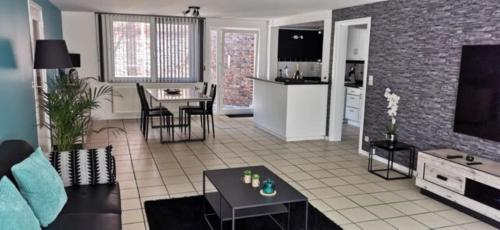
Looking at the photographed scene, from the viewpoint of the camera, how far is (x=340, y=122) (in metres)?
6.38

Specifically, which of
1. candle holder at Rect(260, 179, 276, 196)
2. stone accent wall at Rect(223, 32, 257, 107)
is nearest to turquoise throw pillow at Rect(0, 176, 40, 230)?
candle holder at Rect(260, 179, 276, 196)

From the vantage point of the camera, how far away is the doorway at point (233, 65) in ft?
28.3

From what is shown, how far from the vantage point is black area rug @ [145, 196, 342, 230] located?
3113 millimetres

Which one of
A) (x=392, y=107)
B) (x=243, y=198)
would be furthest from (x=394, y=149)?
(x=243, y=198)

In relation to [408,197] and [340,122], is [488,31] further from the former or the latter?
[340,122]

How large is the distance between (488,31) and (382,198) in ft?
6.20

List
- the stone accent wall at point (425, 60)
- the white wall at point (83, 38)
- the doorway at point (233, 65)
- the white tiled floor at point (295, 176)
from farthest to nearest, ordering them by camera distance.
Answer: the doorway at point (233, 65)
the white wall at point (83, 38)
the stone accent wall at point (425, 60)
the white tiled floor at point (295, 176)

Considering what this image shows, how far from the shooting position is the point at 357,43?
25.8 ft

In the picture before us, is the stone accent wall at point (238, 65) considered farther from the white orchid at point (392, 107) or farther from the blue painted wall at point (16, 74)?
the blue painted wall at point (16, 74)

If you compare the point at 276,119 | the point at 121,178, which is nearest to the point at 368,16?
the point at 276,119

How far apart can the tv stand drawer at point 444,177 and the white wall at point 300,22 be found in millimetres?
2914

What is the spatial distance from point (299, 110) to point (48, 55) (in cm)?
393

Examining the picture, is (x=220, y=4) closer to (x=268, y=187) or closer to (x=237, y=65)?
(x=237, y=65)

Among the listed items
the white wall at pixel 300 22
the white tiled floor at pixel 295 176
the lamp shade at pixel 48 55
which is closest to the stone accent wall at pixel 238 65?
the white wall at pixel 300 22
